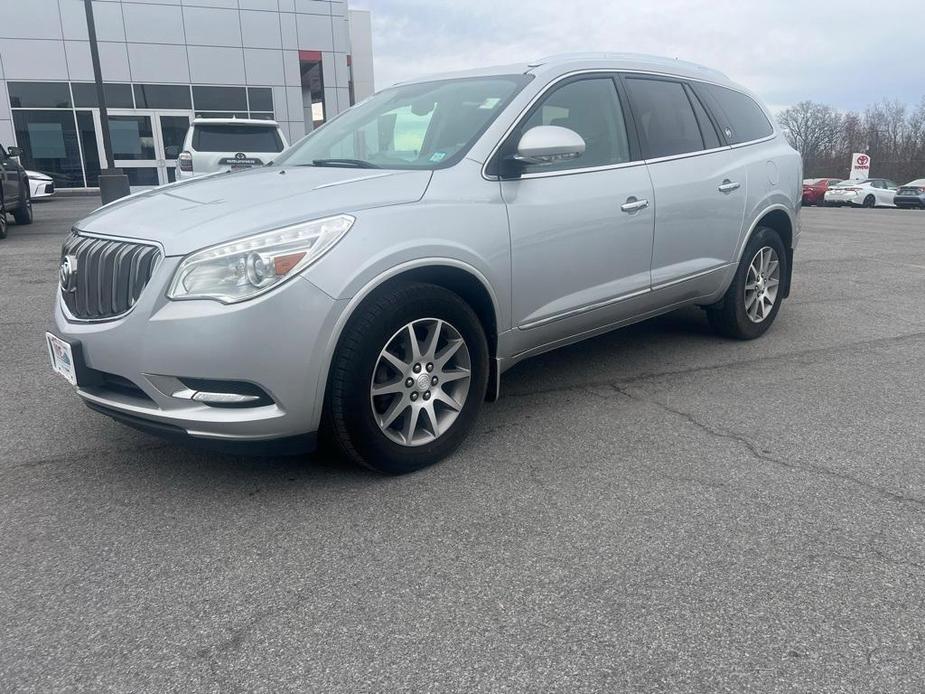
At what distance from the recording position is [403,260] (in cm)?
304

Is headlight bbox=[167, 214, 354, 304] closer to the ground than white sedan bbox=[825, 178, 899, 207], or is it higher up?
higher up

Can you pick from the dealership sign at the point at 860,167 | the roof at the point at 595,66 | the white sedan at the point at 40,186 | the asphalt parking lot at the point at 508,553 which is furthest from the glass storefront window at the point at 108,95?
the dealership sign at the point at 860,167

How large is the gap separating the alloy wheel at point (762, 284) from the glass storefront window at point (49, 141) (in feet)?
92.0

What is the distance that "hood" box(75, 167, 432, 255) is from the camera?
9.39 ft

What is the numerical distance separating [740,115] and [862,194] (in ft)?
110

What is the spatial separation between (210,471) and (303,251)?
1.15 m

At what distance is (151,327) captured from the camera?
277 cm

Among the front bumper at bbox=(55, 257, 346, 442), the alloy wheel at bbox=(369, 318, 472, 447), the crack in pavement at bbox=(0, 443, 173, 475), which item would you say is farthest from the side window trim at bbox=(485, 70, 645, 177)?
the crack in pavement at bbox=(0, 443, 173, 475)

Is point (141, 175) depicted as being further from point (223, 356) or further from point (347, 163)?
point (223, 356)

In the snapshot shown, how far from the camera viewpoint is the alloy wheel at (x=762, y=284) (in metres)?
5.31

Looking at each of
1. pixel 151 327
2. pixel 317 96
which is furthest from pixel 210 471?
pixel 317 96

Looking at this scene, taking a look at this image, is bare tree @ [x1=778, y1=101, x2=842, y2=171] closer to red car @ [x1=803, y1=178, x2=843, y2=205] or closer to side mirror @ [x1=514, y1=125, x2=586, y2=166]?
red car @ [x1=803, y1=178, x2=843, y2=205]

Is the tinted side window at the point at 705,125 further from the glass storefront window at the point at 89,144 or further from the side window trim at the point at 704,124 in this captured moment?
the glass storefront window at the point at 89,144

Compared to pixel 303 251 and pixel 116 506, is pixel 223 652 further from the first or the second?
pixel 303 251
